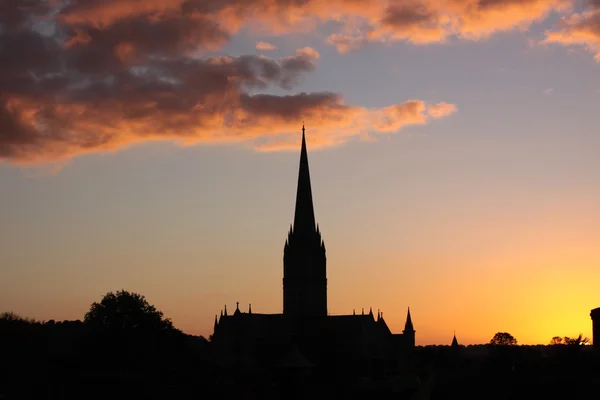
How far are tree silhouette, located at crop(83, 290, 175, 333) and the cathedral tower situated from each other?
61.3 ft

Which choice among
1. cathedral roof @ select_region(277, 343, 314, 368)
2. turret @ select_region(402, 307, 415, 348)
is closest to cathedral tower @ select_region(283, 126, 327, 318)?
cathedral roof @ select_region(277, 343, 314, 368)

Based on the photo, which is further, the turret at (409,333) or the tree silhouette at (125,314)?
the turret at (409,333)

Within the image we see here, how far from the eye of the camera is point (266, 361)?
144m

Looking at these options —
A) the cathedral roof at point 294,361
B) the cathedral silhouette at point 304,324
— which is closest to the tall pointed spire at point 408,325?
the cathedral silhouette at point 304,324

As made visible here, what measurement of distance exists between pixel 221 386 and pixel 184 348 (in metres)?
32.4

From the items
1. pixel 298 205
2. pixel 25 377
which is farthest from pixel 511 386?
pixel 298 205

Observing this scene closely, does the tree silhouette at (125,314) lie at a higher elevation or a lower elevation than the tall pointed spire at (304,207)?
lower

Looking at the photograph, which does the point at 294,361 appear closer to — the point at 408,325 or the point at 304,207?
the point at 304,207

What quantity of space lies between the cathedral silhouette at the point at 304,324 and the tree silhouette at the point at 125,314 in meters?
12.1

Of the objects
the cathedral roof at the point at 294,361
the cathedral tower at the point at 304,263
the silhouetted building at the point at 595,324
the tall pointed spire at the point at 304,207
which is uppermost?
the tall pointed spire at the point at 304,207

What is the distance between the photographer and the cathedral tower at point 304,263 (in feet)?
481

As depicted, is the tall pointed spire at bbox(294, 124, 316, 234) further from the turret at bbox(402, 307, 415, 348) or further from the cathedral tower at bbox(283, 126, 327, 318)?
the turret at bbox(402, 307, 415, 348)

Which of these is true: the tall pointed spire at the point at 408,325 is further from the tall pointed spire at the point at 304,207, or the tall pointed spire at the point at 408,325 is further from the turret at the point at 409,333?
the tall pointed spire at the point at 304,207

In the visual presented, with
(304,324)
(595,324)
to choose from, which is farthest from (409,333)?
(595,324)
